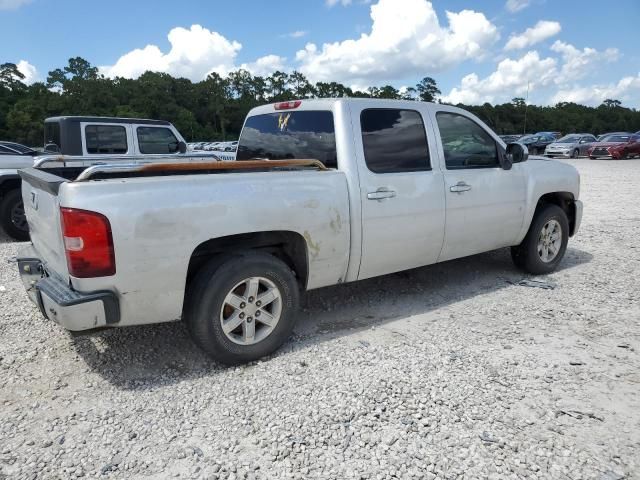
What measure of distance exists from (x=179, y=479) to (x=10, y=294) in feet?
12.1

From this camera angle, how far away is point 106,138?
8633mm

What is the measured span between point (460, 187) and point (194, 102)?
257 ft

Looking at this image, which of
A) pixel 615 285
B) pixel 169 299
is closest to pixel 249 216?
pixel 169 299

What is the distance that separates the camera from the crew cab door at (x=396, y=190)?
12.8 feet

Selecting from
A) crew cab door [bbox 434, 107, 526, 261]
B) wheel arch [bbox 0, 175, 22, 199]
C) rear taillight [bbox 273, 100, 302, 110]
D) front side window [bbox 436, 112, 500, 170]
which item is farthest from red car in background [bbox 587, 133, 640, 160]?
wheel arch [bbox 0, 175, 22, 199]

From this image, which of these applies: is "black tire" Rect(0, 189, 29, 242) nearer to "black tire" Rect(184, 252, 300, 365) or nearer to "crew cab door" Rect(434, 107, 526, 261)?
"black tire" Rect(184, 252, 300, 365)

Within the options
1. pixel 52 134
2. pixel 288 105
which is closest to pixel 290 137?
pixel 288 105

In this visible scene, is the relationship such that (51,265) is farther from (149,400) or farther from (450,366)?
(450,366)

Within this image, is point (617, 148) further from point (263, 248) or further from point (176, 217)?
point (176, 217)

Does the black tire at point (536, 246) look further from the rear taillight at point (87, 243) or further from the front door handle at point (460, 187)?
the rear taillight at point (87, 243)

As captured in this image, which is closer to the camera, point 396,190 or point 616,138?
point 396,190

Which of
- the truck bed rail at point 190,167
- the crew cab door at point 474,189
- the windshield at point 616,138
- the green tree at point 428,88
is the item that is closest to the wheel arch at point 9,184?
the truck bed rail at point 190,167

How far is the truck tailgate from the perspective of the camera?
9.78 ft

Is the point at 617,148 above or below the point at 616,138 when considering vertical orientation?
below
